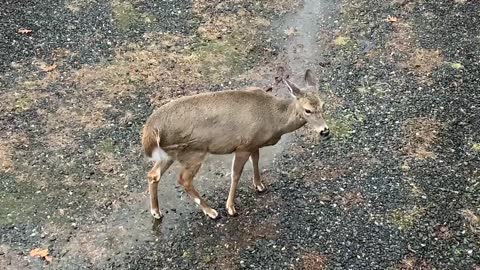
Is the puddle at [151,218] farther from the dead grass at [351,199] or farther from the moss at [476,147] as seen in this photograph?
the moss at [476,147]

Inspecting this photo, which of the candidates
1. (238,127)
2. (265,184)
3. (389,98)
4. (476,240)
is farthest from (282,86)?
(476,240)

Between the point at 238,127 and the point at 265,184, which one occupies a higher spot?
the point at 238,127

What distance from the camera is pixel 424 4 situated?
32.6ft

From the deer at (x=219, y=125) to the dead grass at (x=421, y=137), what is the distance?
1556mm

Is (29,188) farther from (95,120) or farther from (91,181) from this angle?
(95,120)

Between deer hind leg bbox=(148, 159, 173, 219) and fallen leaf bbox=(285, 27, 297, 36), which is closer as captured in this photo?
deer hind leg bbox=(148, 159, 173, 219)

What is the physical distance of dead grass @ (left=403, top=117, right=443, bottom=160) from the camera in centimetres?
716

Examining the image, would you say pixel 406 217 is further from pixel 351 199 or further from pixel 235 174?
pixel 235 174

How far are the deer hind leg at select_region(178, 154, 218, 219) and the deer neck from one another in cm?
84

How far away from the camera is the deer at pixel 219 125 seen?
19.0 feet

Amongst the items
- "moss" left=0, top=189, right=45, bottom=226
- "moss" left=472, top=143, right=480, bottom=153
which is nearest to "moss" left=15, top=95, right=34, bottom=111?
"moss" left=0, top=189, right=45, bottom=226

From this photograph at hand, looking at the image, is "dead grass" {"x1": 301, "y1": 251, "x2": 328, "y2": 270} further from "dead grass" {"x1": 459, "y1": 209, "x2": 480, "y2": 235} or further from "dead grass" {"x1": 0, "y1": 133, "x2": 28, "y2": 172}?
"dead grass" {"x1": 0, "y1": 133, "x2": 28, "y2": 172}

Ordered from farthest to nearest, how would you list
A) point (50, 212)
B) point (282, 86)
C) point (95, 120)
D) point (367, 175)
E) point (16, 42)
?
point (16, 42) < point (282, 86) < point (95, 120) < point (367, 175) < point (50, 212)

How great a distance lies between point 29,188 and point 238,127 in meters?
2.38
